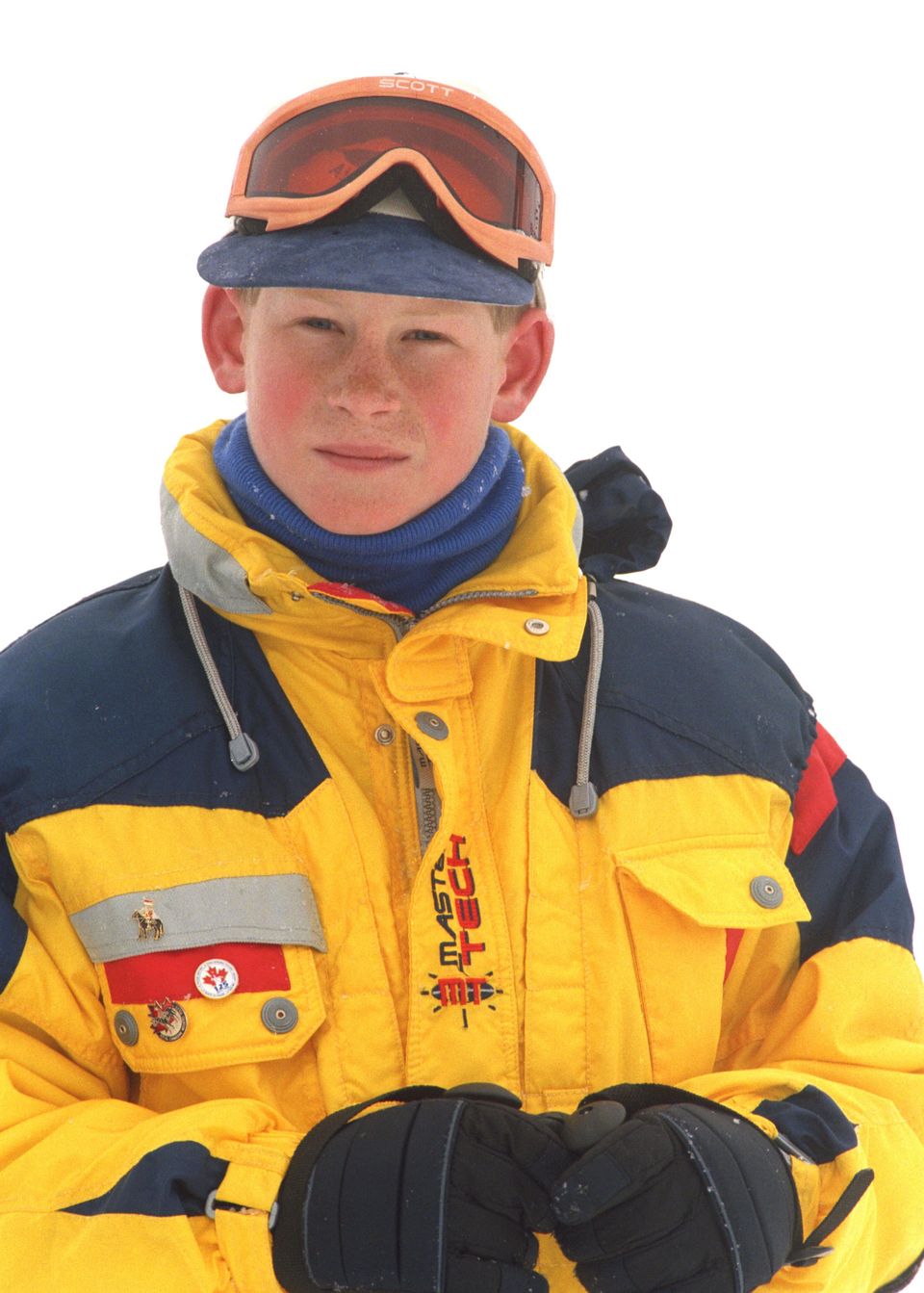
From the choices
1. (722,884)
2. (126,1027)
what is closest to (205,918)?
(126,1027)

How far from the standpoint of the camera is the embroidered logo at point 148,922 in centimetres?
217

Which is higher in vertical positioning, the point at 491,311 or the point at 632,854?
the point at 491,311

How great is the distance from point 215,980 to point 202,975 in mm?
18

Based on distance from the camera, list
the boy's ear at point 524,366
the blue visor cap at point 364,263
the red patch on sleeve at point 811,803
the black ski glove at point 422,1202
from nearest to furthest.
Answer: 1. the black ski glove at point 422,1202
2. the blue visor cap at point 364,263
3. the red patch on sleeve at point 811,803
4. the boy's ear at point 524,366

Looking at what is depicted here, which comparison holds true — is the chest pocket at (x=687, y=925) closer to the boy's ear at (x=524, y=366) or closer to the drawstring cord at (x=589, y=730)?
the drawstring cord at (x=589, y=730)

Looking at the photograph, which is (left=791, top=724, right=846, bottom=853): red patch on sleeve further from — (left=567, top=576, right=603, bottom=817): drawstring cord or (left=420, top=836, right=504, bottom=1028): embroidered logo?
(left=420, top=836, right=504, bottom=1028): embroidered logo

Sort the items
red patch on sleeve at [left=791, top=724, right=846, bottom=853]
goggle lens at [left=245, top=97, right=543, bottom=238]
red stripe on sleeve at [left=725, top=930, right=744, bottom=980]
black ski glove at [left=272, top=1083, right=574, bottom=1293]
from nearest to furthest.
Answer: black ski glove at [left=272, top=1083, right=574, bottom=1293]
goggle lens at [left=245, top=97, right=543, bottom=238]
red stripe on sleeve at [left=725, top=930, right=744, bottom=980]
red patch on sleeve at [left=791, top=724, right=846, bottom=853]

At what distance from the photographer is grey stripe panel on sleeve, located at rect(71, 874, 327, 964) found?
217 centimetres

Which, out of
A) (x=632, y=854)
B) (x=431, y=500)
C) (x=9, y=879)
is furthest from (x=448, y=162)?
(x=9, y=879)

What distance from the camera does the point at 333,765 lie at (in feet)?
7.58

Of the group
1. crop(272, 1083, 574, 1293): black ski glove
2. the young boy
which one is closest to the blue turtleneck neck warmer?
the young boy

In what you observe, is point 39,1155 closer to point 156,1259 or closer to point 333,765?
point 156,1259

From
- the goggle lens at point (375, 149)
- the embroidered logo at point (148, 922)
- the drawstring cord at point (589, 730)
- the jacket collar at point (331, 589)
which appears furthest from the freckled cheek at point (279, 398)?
the embroidered logo at point (148, 922)

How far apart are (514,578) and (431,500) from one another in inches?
6.7
